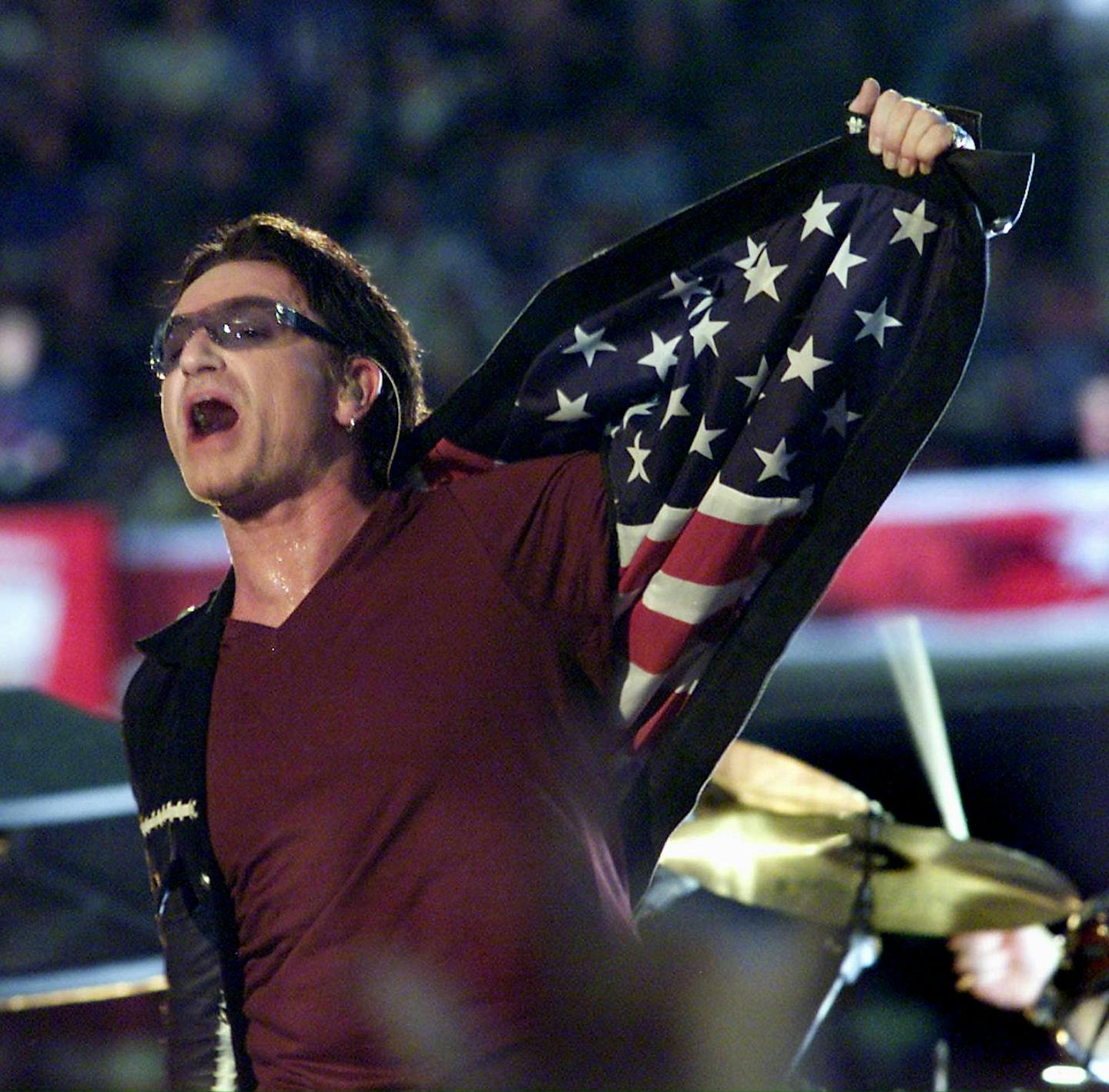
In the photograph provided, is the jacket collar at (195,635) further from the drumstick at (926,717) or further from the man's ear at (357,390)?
the drumstick at (926,717)

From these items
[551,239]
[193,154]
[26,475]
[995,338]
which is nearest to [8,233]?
[193,154]

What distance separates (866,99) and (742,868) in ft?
3.87

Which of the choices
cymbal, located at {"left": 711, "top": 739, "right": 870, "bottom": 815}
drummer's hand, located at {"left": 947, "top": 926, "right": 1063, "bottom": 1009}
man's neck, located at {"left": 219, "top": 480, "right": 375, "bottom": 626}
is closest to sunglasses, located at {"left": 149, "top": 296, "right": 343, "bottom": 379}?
man's neck, located at {"left": 219, "top": 480, "right": 375, "bottom": 626}

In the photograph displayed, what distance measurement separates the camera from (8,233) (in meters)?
6.43

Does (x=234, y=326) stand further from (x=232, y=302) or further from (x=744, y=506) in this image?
(x=744, y=506)

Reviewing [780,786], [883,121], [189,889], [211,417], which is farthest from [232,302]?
[780,786]

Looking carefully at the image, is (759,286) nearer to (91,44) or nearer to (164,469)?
(164,469)

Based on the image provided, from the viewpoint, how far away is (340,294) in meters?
2.42

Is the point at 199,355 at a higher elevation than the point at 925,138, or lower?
lower

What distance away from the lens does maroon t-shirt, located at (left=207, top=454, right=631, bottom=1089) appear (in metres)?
1.99

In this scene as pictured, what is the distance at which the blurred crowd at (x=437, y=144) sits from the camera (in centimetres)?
601

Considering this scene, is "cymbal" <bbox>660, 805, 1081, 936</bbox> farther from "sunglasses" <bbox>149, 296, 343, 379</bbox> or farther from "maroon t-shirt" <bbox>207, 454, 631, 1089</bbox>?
"sunglasses" <bbox>149, 296, 343, 379</bbox>

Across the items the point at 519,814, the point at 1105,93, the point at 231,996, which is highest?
the point at 1105,93

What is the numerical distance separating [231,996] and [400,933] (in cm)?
25
